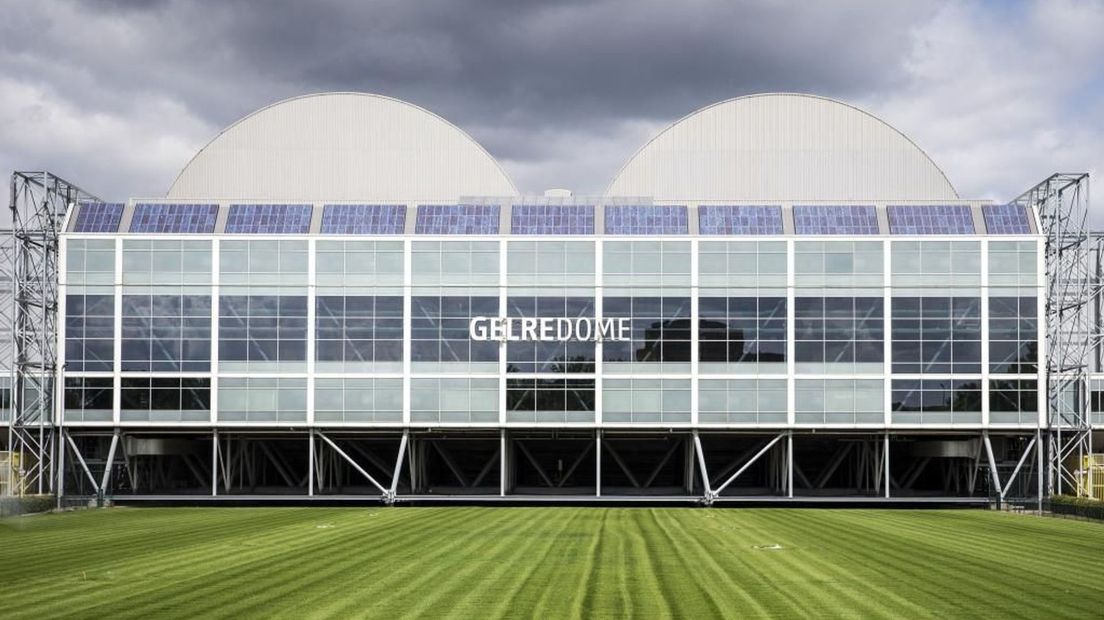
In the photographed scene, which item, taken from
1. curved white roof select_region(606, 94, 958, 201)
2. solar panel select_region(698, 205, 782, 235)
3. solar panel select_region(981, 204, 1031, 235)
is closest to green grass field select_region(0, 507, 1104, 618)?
solar panel select_region(698, 205, 782, 235)

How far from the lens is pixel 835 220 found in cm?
6256

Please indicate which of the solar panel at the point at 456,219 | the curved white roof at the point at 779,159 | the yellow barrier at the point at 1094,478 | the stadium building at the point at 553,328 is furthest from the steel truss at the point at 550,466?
the curved white roof at the point at 779,159

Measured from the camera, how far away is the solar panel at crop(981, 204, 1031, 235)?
6231cm

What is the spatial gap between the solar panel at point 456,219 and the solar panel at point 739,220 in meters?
12.1

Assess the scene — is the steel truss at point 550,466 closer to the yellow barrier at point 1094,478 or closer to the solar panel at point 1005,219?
the yellow barrier at point 1094,478

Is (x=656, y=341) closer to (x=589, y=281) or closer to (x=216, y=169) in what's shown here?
(x=589, y=281)

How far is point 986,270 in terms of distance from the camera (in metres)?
61.1

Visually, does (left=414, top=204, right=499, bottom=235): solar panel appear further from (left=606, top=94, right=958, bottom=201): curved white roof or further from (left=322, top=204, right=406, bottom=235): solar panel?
(left=606, top=94, right=958, bottom=201): curved white roof

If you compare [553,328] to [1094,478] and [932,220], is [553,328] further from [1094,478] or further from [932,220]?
[1094,478]

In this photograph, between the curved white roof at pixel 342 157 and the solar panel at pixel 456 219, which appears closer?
the solar panel at pixel 456 219

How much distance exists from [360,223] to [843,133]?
38.9 meters

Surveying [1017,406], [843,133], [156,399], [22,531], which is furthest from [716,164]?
[22,531]

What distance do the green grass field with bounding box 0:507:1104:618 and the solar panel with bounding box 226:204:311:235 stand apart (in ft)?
68.8

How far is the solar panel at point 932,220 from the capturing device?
62.2m
